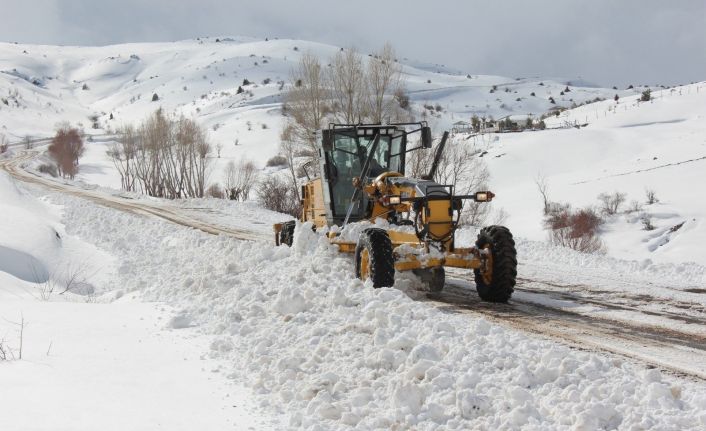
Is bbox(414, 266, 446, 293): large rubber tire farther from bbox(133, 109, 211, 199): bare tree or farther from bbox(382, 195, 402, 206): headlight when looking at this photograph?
bbox(133, 109, 211, 199): bare tree

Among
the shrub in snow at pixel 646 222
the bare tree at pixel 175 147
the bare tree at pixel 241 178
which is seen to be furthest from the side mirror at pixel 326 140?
the bare tree at pixel 175 147

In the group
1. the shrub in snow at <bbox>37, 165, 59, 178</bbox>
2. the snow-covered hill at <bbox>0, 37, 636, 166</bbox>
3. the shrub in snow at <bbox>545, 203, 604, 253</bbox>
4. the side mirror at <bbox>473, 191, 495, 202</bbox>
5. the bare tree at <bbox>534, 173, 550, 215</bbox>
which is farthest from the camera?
the snow-covered hill at <bbox>0, 37, 636, 166</bbox>

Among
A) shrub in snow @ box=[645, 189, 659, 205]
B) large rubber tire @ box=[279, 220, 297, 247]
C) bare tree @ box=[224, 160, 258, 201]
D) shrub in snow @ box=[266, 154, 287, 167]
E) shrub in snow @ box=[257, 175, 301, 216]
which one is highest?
shrub in snow @ box=[266, 154, 287, 167]

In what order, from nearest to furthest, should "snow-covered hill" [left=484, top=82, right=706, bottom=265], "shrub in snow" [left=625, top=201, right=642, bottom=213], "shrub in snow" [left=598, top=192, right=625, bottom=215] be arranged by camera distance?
"snow-covered hill" [left=484, top=82, right=706, bottom=265] → "shrub in snow" [left=625, top=201, right=642, bottom=213] → "shrub in snow" [left=598, top=192, right=625, bottom=215]

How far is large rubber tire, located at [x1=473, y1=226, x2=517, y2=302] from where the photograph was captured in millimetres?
7719

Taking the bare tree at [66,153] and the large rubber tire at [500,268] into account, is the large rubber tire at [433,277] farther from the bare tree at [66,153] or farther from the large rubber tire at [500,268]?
the bare tree at [66,153]

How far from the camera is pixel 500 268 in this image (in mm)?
7730

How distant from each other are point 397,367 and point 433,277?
4.00 meters

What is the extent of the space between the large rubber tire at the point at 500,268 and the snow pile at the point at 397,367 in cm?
186

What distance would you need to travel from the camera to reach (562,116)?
6444 cm

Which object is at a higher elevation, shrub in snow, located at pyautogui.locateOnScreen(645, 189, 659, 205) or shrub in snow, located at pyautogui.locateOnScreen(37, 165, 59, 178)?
shrub in snow, located at pyautogui.locateOnScreen(37, 165, 59, 178)

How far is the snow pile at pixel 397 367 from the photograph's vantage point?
12.0 ft

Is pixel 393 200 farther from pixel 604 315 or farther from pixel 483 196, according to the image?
pixel 604 315

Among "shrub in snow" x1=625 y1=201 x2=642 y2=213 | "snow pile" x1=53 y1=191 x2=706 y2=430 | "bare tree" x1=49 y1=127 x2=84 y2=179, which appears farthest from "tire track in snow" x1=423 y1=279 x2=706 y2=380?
"bare tree" x1=49 y1=127 x2=84 y2=179
